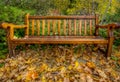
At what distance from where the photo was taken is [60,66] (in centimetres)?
441

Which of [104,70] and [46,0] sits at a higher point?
[46,0]

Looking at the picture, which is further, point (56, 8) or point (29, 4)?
point (56, 8)

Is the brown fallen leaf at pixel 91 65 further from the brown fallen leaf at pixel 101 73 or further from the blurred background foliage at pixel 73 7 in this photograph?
the blurred background foliage at pixel 73 7

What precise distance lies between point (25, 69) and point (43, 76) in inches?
20.3

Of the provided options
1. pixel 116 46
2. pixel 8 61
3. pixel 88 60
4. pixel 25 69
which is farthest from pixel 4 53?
pixel 116 46

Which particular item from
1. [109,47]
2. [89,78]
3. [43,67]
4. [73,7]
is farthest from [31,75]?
[73,7]

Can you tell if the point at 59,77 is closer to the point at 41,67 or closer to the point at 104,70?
→ the point at 41,67

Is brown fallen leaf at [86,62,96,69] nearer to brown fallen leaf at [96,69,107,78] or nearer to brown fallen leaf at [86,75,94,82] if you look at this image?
brown fallen leaf at [96,69,107,78]

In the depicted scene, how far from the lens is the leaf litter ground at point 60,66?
3.95m

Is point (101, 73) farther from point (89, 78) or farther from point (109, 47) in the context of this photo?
point (109, 47)

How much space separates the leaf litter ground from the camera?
3951 millimetres

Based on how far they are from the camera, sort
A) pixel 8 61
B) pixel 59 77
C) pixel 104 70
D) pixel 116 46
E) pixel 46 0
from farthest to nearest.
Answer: pixel 46 0, pixel 116 46, pixel 8 61, pixel 104 70, pixel 59 77

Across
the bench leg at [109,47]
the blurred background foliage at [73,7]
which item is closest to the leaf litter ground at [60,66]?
the bench leg at [109,47]

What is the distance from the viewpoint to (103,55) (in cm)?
505
